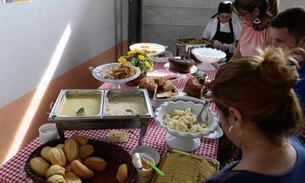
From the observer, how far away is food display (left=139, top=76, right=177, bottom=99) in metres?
1.53

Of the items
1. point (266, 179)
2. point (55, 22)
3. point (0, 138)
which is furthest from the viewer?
point (55, 22)

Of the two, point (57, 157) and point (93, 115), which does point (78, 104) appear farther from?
point (57, 157)

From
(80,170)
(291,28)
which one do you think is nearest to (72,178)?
(80,170)

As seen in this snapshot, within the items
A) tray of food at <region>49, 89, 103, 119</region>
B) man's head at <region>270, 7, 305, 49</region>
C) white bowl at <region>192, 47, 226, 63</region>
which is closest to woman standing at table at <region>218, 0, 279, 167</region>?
white bowl at <region>192, 47, 226, 63</region>

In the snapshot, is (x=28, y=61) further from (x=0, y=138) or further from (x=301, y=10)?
(x=301, y=10)

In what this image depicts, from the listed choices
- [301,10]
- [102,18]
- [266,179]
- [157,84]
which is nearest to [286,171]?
[266,179]

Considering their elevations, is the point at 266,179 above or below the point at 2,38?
below

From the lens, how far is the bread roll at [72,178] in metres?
0.90

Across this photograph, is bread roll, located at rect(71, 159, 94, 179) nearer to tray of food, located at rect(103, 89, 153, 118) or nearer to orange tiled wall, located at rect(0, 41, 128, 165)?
tray of food, located at rect(103, 89, 153, 118)

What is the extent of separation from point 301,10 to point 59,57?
66.0 inches

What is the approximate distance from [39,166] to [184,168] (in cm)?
52

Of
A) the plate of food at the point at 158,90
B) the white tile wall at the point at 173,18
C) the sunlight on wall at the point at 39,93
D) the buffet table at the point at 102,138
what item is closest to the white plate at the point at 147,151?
the buffet table at the point at 102,138

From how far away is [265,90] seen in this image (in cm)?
62

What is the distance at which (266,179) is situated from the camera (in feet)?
2.08
